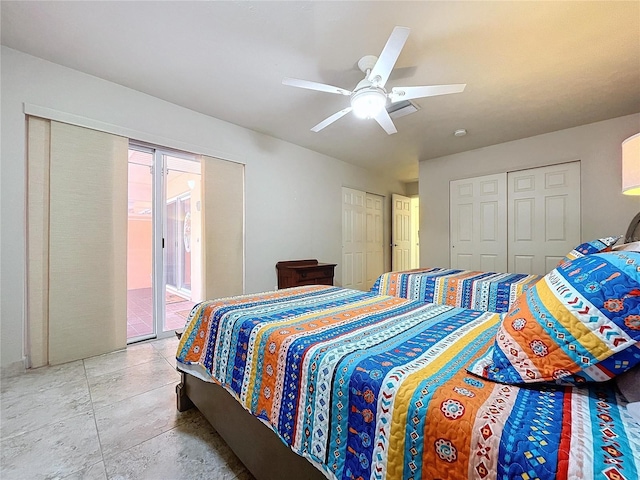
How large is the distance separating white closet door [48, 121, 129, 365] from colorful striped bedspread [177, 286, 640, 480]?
5.57 ft

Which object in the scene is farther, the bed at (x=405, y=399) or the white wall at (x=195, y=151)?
the white wall at (x=195, y=151)

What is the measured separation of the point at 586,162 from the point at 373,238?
10.6 feet

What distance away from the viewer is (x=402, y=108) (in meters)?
2.79

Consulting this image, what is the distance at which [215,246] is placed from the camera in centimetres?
317

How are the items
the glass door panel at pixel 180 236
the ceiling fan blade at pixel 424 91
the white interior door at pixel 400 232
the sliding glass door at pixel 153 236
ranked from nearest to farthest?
the ceiling fan blade at pixel 424 91 → the sliding glass door at pixel 153 236 → the glass door panel at pixel 180 236 → the white interior door at pixel 400 232

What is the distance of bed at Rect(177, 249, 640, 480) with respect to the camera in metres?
0.55

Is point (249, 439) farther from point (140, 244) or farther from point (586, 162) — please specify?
point (586, 162)

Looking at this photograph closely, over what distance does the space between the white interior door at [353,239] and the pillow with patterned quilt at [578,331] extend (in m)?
4.02

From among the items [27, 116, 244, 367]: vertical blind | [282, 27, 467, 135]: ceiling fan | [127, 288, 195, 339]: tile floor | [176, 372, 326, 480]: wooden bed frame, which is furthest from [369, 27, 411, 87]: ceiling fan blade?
[127, 288, 195, 339]: tile floor

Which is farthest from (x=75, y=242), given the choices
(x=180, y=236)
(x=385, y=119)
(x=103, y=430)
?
(x=385, y=119)

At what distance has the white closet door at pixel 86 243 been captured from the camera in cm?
223

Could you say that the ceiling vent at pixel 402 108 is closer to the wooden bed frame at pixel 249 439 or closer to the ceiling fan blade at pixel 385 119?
the ceiling fan blade at pixel 385 119

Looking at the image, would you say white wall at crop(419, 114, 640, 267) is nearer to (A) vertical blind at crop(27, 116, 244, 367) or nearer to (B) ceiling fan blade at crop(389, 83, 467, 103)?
(B) ceiling fan blade at crop(389, 83, 467, 103)

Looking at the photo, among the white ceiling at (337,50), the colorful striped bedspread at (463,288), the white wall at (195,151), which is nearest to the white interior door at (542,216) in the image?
the white ceiling at (337,50)
